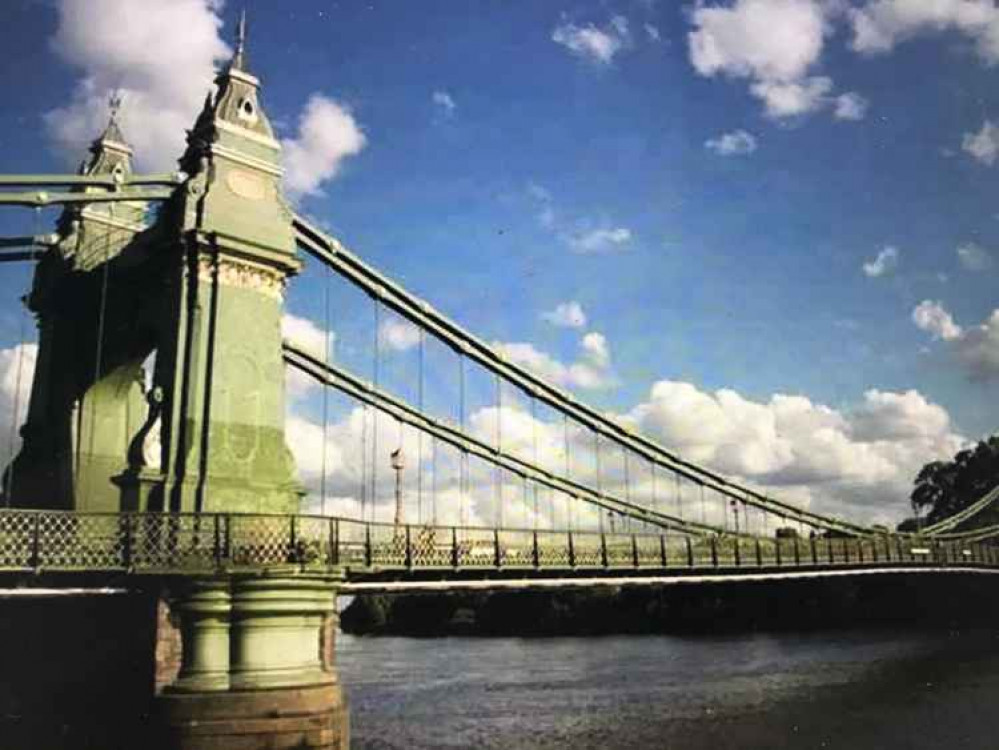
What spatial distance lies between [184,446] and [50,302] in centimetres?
895

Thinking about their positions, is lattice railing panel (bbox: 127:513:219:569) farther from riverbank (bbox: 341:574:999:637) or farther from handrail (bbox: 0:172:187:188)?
riverbank (bbox: 341:574:999:637)

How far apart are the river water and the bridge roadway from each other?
388cm

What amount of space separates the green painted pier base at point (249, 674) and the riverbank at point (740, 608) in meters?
44.0

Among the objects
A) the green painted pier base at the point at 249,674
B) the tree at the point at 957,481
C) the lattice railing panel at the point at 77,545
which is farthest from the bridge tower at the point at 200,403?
the tree at the point at 957,481

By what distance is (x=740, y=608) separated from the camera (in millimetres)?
72625

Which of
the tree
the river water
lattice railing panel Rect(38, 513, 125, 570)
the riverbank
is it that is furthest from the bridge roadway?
the tree

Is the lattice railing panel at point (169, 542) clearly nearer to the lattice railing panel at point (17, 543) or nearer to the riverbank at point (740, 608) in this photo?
the lattice railing panel at point (17, 543)

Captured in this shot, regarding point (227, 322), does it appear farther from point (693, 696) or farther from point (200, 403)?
point (693, 696)

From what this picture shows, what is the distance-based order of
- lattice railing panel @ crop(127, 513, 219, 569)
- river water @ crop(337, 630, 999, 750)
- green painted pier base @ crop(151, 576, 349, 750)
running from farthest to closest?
1. river water @ crop(337, 630, 999, 750)
2. lattice railing panel @ crop(127, 513, 219, 569)
3. green painted pier base @ crop(151, 576, 349, 750)

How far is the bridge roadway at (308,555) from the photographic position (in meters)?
17.8

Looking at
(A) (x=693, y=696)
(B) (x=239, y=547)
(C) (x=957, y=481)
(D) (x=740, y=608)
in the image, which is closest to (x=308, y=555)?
(B) (x=239, y=547)

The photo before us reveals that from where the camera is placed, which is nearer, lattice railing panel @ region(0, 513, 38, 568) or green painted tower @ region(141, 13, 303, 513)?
lattice railing panel @ region(0, 513, 38, 568)

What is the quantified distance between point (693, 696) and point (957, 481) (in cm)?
6573

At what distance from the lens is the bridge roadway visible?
17.8m
